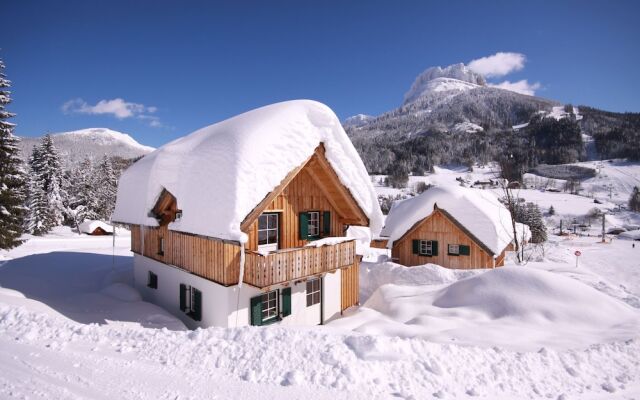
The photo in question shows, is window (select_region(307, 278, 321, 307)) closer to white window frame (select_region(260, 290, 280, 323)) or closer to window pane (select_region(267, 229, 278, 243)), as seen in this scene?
white window frame (select_region(260, 290, 280, 323))

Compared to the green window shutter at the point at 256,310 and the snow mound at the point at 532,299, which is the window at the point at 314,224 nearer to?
the green window shutter at the point at 256,310

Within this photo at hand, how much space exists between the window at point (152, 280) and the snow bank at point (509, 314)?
8933mm

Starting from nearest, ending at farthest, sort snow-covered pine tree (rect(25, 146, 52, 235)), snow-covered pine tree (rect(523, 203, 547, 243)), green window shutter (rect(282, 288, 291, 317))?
green window shutter (rect(282, 288, 291, 317)) < snow-covered pine tree (rect(25, 146, 52, 235)) < snow-covered pine tree (rect(523, 203, 547, 243))

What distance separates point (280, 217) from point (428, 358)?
23.9 feet

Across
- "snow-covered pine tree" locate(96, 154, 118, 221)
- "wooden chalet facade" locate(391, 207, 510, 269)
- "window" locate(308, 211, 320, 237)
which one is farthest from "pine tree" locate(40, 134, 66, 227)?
"wooden chalet facade" locate(391, 207, 510, 269)

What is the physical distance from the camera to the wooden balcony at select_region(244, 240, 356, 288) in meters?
9.93

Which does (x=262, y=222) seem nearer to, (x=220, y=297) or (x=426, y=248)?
(x=220, y=297)

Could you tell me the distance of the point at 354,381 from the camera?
6.00m

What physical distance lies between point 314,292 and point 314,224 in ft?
9.45

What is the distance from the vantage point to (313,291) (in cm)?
1318

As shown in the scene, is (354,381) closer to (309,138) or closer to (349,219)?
(309,138)

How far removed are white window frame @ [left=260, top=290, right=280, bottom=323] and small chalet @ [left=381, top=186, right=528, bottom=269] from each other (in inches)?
444

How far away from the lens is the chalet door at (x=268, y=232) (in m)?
11.8

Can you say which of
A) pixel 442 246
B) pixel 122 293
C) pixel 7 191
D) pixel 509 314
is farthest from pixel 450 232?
pixel 7 191
